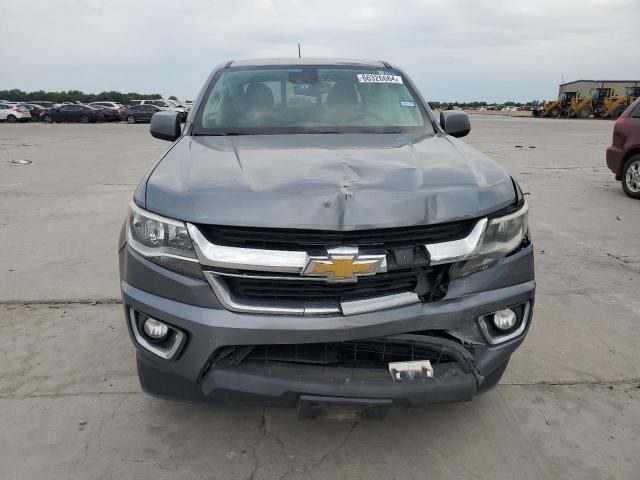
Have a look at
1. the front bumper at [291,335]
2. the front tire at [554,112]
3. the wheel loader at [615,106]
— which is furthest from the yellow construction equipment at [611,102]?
the front bumper at [291,335]

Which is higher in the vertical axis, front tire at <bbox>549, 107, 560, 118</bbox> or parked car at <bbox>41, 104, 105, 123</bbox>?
parked car at <bbox>41, 104, 105, 123</bbox>

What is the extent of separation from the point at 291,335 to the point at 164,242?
2.06 feet

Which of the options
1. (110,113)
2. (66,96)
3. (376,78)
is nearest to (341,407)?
(376,78)

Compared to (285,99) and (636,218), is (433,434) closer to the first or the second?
(285,99)

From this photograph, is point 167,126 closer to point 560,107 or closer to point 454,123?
point 454,123

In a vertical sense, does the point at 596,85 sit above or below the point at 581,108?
above

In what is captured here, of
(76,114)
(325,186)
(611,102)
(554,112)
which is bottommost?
(554,112)

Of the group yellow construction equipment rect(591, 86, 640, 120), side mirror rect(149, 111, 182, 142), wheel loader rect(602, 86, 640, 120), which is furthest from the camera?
yellow construction equipment rect(591, 86, 640, 120)

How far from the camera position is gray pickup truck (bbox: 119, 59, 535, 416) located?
2.01 metres

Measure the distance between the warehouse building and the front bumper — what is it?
176 feet

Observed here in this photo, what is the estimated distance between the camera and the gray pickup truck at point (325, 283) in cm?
201

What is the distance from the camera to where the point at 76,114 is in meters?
36.9

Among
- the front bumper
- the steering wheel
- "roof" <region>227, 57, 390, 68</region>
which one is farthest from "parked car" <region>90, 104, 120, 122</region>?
the front bumper

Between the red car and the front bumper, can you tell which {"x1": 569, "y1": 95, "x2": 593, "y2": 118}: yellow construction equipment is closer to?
the red car
